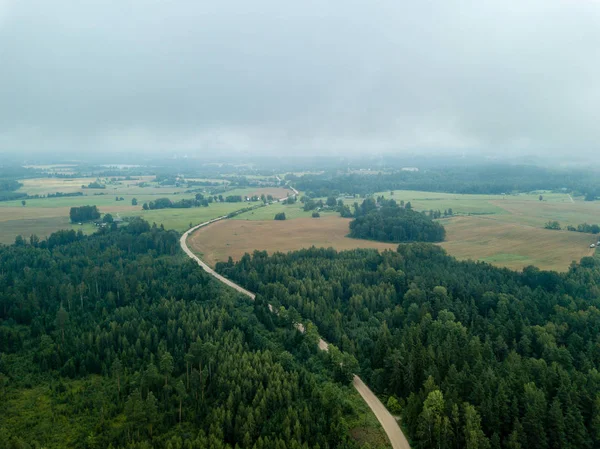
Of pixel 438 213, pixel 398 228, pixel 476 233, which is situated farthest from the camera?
pixel 438 213

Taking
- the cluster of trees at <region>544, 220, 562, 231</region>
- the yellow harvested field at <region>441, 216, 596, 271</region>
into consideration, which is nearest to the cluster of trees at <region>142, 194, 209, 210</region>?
the yellow harvested field at <region>441, 216, 596, 271</region>

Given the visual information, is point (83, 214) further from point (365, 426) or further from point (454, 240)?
point (365, 426)

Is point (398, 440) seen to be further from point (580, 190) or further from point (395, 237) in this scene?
point (580, 190)

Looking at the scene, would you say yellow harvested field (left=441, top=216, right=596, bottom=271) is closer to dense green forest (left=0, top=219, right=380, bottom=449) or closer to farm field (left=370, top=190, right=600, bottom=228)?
farm field (left=370, top=190, right=600, bottom=228)

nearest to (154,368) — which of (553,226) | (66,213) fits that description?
(553,226)

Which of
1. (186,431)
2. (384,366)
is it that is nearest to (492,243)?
(384,366)
